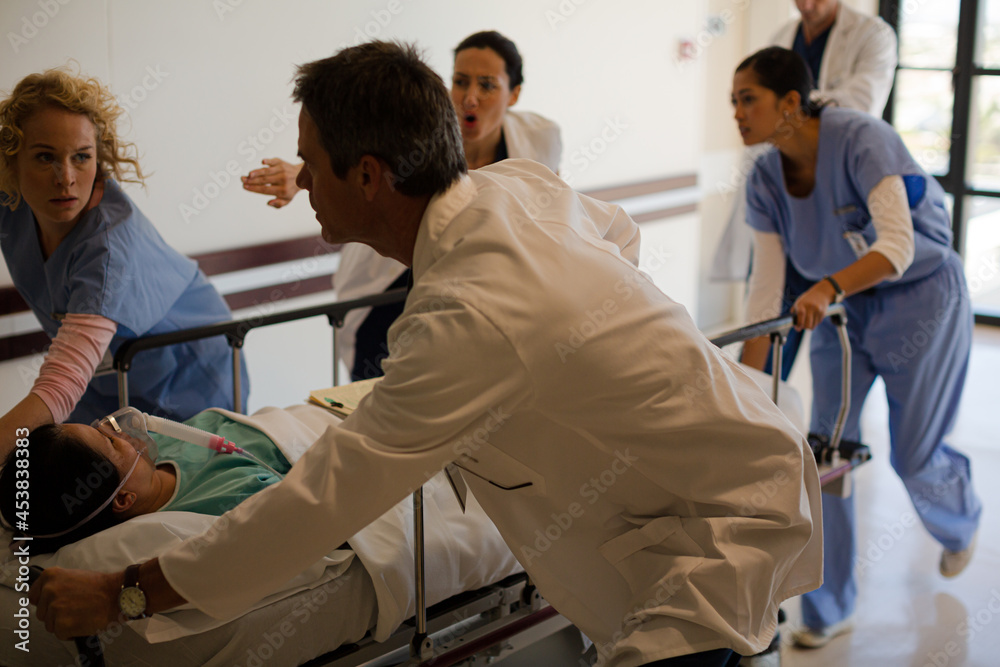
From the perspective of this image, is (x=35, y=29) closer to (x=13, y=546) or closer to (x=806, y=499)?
(x=13, y=546)

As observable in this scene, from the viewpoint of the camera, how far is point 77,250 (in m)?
2.14

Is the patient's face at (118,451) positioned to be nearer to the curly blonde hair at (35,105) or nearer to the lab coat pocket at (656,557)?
the curly blonde hair at (35,105)

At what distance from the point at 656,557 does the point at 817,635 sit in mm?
1862

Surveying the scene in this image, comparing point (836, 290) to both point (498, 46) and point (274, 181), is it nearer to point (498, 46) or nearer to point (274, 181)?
point (498, 46)

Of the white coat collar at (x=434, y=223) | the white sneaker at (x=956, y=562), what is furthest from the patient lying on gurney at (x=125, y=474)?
the white sneaker at (x=956, y=562)

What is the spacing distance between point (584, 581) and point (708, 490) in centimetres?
28

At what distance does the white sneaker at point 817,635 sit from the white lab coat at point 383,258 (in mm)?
1704

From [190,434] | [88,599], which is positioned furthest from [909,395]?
[88,599]

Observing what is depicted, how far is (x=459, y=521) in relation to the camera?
191cm

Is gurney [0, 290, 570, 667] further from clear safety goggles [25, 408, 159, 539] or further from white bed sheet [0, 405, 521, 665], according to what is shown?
clear safety goggles [25, 408, 159, 539]

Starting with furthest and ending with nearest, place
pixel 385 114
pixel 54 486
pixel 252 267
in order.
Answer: pixel 252 267 < pixel 54 486 < pixel 385 114

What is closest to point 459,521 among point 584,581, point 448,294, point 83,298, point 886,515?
point 584,581

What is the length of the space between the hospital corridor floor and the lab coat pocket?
5.63ft

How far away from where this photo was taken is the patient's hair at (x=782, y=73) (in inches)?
116
